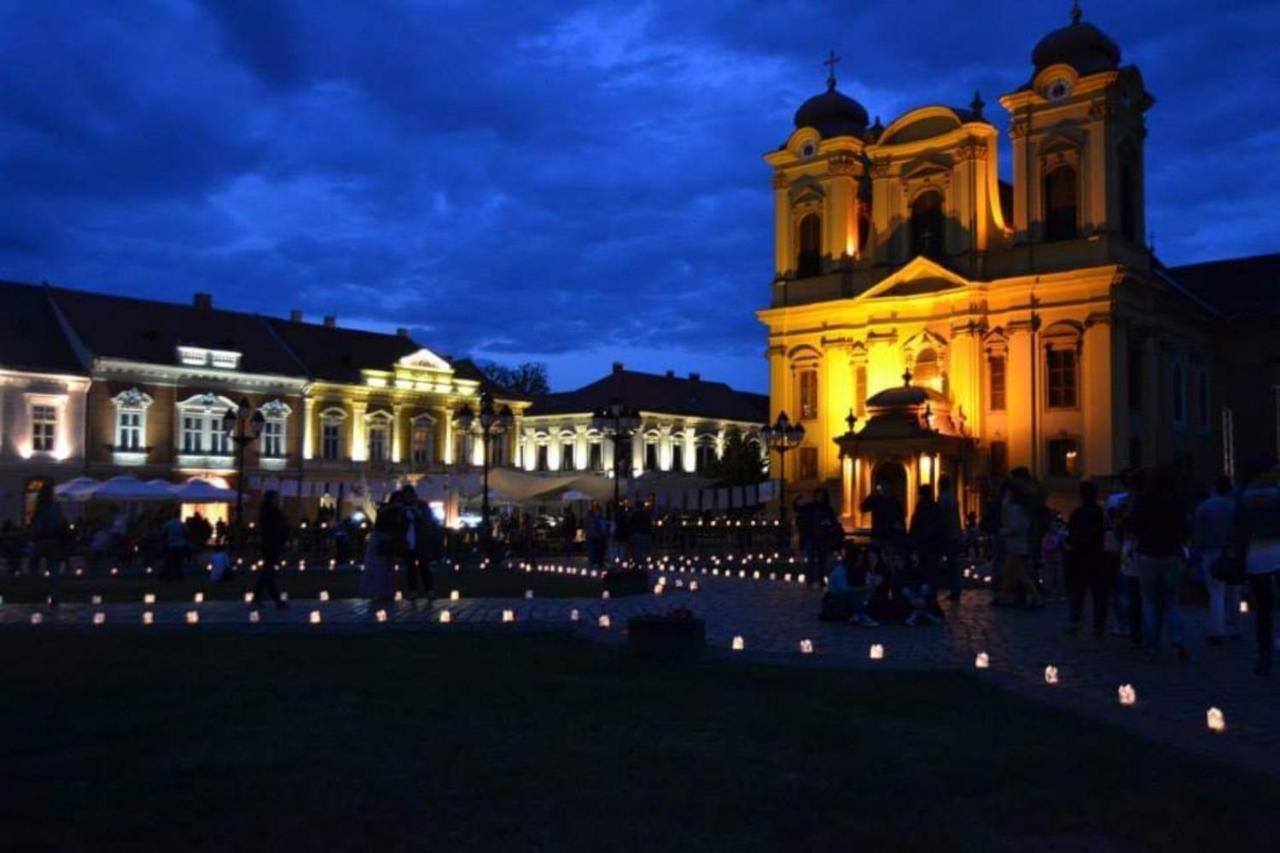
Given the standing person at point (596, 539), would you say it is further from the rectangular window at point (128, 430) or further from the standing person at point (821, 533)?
the rectangular window at point (128, 430)

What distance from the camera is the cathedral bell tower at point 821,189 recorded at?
172ft

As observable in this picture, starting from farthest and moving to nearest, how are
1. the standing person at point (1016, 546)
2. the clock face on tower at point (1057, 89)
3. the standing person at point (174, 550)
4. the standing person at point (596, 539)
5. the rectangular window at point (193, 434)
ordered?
the rectangular window at point (193, 434) < the clock face on tower at point (1057, 89) < the standing person at point (596, 539) < the standing person at point (174, 550) < the standing person at point (1016, 546)

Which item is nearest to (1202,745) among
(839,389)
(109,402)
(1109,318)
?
(1109,318)

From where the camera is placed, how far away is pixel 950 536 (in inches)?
730

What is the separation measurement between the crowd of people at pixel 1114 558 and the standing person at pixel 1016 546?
0.07 feet

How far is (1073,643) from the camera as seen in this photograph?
14117 millimetres

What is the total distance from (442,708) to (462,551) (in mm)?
26560

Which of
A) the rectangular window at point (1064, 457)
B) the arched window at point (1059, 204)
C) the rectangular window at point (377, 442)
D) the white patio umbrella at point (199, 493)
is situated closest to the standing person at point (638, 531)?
the white patio umbrella at point (199, 493)

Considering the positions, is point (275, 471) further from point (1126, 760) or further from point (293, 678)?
point (1126, 760)

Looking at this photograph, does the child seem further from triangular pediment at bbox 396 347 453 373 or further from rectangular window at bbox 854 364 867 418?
triangular pediment at bbox 396 347 453 373

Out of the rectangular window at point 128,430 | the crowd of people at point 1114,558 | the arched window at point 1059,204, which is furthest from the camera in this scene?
the rectangular window at point 128,430

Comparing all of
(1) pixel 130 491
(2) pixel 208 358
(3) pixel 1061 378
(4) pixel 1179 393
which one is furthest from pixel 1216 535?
(2) pixel 208 358

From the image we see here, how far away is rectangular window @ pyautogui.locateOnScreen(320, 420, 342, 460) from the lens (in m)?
64.3

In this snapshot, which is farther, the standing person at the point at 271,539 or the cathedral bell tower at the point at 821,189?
the cathedral bell tower at the point at 821,189
